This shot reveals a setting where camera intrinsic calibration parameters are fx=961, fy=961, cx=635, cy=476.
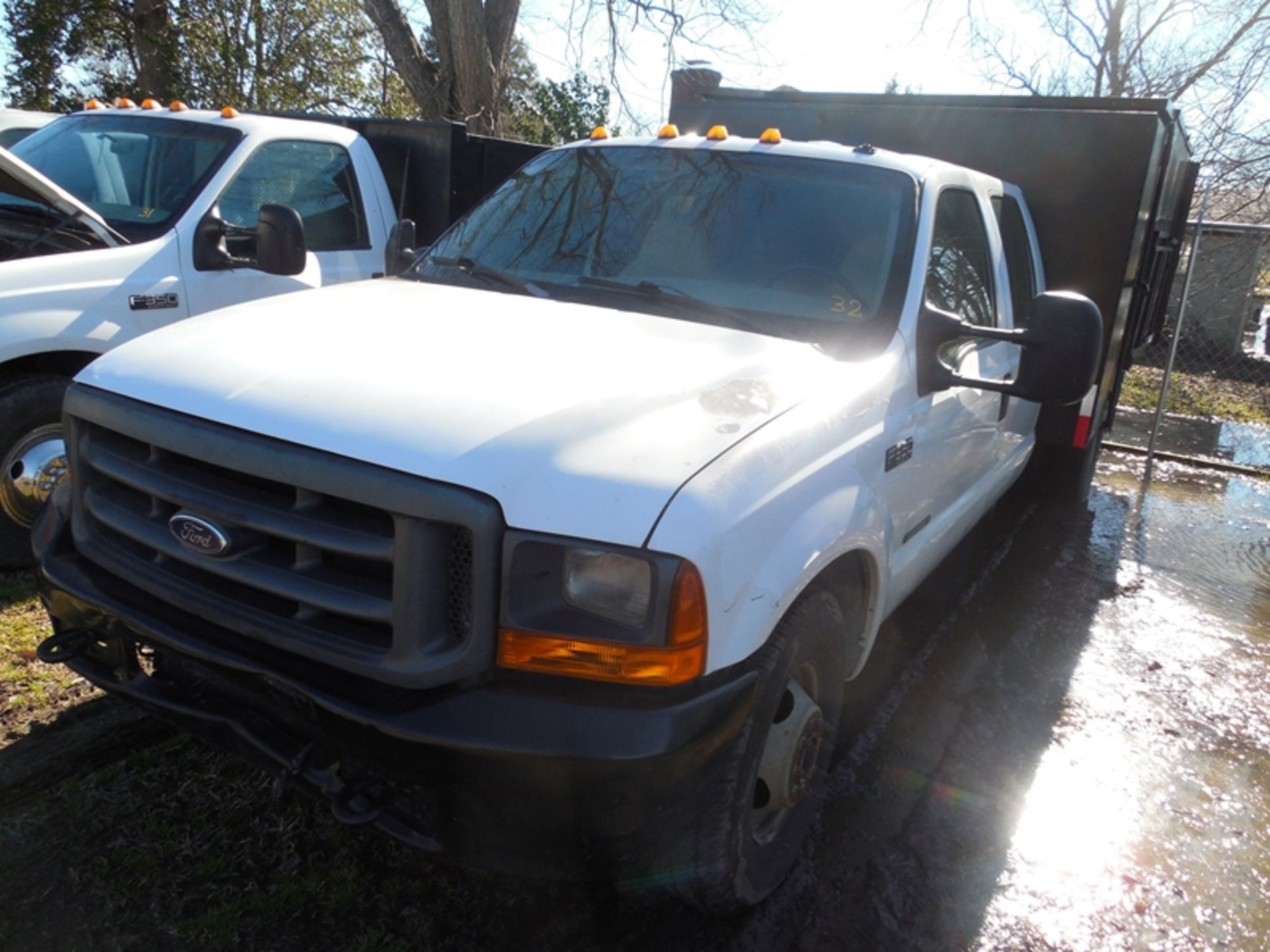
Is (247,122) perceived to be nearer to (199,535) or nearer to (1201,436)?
(199,535)

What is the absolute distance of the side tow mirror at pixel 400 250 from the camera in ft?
13.2

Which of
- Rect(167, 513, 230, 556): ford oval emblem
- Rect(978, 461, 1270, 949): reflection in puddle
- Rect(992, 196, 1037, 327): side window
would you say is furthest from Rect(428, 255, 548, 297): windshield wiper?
Rect(978, 461, 1270, 949): reflection in puddle

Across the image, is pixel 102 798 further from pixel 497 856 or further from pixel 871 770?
pixel 871 770

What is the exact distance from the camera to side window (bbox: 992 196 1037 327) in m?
4.35

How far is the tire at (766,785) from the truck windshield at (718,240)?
96 centimetres

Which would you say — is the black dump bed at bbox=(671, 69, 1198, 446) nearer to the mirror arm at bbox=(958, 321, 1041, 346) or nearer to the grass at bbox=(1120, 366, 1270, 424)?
the mirror arm at bbox=(958, 321, 1041, 346)

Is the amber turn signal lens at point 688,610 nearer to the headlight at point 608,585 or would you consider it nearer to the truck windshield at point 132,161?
the headlight at point 608,585

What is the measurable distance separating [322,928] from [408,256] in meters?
2.61

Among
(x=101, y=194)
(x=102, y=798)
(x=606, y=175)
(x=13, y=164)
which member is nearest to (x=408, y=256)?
(x=606, y=175)

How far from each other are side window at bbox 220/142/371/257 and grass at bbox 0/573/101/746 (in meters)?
1.87

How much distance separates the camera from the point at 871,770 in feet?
11.1

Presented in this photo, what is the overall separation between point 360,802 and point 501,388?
956 mm

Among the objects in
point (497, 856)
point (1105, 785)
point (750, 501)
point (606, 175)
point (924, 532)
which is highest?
point (606, 175)

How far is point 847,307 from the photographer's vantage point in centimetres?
305
